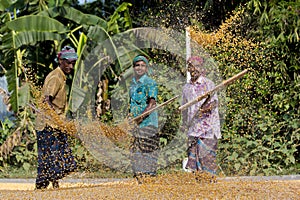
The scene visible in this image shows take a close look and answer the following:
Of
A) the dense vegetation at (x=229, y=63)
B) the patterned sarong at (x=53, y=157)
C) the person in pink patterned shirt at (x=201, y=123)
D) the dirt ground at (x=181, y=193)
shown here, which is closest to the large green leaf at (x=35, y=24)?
the dense vegetation at (x=229, y=63)

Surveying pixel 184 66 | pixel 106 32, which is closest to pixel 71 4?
pixel 106 32

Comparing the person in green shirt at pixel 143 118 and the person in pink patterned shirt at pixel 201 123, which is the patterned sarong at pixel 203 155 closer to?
the person in pink patterned shirt at pixel 201 123

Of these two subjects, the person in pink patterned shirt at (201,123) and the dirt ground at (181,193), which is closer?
the dirt ground at (181,193)

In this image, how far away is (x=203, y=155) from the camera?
5840mm

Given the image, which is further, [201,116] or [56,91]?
[201,116]

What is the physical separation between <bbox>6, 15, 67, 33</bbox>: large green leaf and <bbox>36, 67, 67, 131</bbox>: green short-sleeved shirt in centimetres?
214

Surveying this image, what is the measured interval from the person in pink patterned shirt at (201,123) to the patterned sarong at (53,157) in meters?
1.27

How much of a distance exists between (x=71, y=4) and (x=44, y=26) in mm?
1970

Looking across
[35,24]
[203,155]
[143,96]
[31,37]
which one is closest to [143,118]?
[143,96]

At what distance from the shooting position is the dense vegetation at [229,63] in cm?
768

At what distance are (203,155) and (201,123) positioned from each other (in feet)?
1.07

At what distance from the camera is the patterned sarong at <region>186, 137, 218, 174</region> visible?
584cm

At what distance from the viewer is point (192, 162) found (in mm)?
5953

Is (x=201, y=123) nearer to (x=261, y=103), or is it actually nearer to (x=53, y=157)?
(x=53, y=157)
